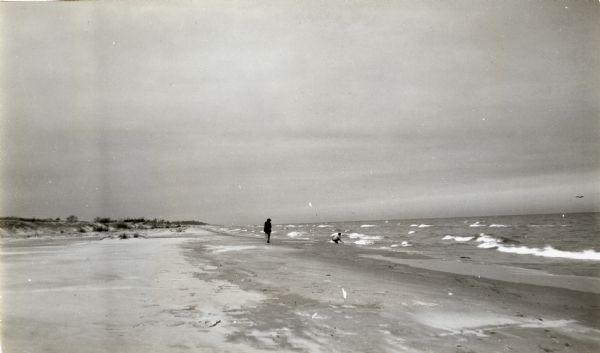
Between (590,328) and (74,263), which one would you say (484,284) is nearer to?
(590,328)

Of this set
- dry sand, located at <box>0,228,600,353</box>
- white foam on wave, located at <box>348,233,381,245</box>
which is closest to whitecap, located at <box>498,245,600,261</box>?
dry sand, located at <box>0,228,600,353</box>

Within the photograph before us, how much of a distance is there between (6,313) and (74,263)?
319 inches

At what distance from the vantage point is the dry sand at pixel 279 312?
6051mm

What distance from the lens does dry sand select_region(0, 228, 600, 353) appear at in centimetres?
605

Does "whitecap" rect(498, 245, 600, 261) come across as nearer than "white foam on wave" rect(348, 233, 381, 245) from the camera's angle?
Yes

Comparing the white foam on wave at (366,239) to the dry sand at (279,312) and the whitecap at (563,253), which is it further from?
the dry sand at (279,312)

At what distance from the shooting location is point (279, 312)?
7.95 m

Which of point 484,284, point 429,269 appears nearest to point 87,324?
point 484,284

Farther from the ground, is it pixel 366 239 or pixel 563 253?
pixel 563 253

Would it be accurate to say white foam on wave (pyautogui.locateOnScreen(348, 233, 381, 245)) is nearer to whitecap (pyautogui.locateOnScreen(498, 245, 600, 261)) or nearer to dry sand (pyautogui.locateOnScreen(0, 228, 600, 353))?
whitecap (pyautogui.locateOnScreen(498, 245, 600, 261))

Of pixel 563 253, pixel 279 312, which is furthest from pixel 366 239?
pixel 279 312

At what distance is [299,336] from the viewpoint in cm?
642

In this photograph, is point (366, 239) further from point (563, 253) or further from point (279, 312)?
point (279, 312)

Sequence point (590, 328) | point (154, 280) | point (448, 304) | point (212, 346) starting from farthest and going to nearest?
point (154, 280)
point (448, 304)
point (590, 328)
point (212, 346)
